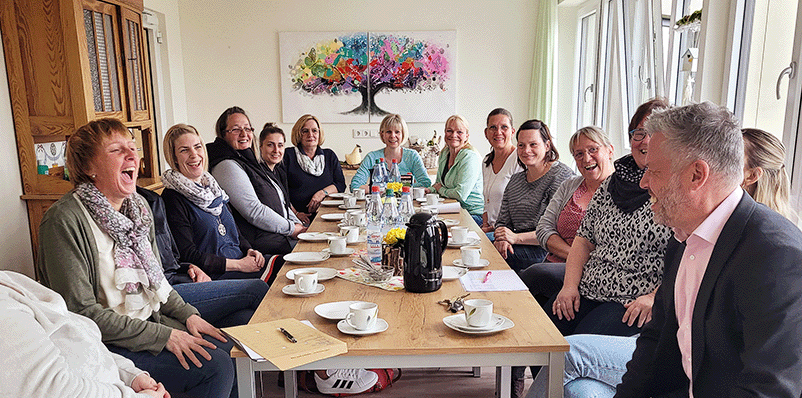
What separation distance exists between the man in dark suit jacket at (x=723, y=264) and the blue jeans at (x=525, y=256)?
1.64 meters

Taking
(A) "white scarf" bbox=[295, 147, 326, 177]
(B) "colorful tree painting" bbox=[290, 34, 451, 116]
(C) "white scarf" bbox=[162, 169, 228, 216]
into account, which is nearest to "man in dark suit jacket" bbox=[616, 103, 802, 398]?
(C) "white scarf" bbox=[162, 169, 228, 216]

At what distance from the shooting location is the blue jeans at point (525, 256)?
2.96m

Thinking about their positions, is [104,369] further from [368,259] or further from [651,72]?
[651,72]

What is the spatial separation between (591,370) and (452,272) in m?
0.57

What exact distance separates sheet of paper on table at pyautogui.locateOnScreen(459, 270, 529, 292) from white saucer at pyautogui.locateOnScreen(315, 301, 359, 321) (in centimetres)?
40

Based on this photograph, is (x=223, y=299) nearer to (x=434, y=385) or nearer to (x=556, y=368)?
(x=434, y=385)

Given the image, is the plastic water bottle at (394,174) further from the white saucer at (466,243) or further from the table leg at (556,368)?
the table leg at (556,368)

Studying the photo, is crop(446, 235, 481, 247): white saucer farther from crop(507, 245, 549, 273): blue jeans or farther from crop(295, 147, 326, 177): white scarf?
crop(295, 147, 326, 177): white scarf

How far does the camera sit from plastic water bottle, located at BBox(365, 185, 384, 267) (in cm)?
214

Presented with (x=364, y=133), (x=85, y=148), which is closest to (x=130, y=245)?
(x=85, y=148)

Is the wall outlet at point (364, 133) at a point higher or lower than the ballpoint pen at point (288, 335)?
higher

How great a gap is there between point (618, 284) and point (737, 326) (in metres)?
0.93

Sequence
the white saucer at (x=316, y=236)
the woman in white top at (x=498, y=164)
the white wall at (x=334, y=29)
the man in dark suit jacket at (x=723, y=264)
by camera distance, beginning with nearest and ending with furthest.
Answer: the man in dark suit jacket at (x=723, y=264) → the white saucer at (x=316, y=236) → the woman in white top at (x=498, y=164) → the white wall at (x=334, y=29)

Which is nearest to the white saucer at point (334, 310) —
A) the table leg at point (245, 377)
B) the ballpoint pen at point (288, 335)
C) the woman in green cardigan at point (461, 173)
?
the ballpoint pen at point (288, 335)
